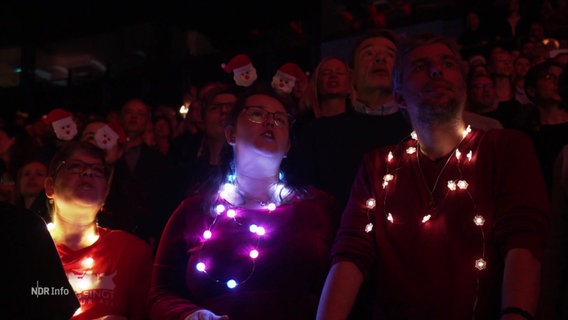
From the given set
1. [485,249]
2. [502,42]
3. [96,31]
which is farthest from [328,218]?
[96,31]

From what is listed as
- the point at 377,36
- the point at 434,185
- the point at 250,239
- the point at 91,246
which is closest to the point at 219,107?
the point at 377,36

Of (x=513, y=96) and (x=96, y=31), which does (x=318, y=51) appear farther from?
(x=96, y=31)

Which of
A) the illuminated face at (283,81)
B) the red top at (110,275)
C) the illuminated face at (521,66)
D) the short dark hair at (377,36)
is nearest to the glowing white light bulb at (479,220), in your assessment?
the short dark hair at (377,36)

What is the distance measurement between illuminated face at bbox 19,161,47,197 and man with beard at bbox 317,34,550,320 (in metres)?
3.08

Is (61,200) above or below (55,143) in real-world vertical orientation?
below

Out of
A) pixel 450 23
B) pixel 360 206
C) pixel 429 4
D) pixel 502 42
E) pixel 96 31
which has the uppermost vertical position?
pixel 96 31

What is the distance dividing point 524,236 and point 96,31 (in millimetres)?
13030

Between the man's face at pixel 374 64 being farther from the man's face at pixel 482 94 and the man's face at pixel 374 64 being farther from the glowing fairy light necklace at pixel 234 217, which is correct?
the man's face at pixel 482 94

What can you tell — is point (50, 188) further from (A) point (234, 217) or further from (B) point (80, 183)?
(A) point (234, 217)

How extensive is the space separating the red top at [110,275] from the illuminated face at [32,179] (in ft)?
5.67

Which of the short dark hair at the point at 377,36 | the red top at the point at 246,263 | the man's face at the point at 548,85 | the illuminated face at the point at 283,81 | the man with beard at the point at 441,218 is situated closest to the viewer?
the man with beard at the point at 441,218

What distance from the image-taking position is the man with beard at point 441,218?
6.44ft

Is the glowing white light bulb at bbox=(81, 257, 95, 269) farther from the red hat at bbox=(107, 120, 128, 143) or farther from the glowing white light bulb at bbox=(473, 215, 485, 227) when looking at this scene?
the glowing white light bulb at bbox=(473, 215, 485, 227)

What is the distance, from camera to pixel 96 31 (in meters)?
13.4
